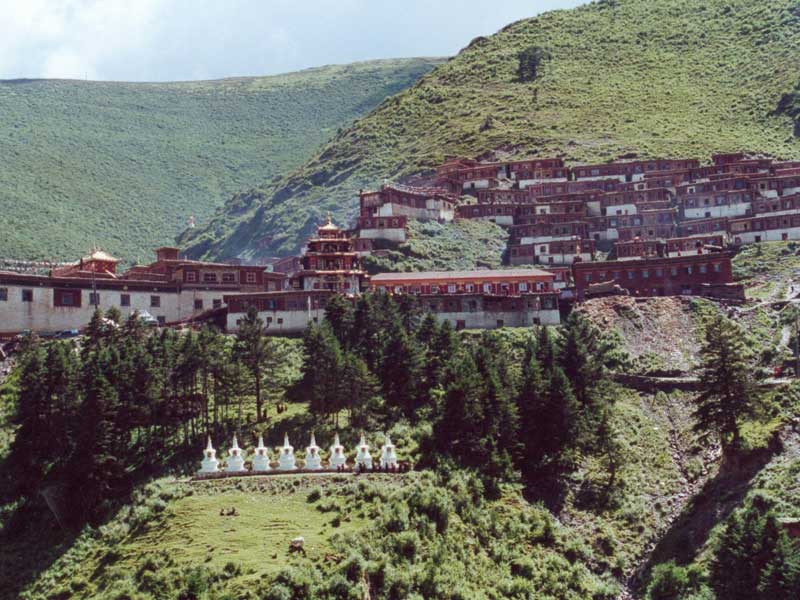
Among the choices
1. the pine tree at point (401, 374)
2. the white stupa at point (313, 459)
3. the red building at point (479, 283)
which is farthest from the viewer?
the red building at point (479, 283)

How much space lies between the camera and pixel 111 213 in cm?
18888

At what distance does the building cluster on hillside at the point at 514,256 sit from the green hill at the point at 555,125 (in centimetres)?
1514

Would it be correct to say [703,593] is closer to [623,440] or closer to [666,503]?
[666,503]

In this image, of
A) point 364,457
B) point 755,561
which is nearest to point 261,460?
point 364,457

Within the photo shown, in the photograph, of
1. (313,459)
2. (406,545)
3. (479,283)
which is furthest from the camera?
(479,283)

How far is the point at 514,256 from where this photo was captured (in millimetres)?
116312

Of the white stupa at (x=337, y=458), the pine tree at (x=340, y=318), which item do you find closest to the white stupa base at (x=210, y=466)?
the white stupa at (x=337, y=458)

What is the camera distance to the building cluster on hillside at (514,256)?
299 feet

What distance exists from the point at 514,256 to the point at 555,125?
56641 millimetres

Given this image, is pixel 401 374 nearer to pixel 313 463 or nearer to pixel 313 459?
pixel 313 459

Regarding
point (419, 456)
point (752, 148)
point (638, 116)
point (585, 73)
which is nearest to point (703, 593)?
point (419, 456)

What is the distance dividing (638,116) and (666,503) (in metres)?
117

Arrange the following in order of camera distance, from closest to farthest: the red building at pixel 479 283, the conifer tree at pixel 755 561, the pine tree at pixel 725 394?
the conifer tree at pixel 755 561, the pine tree at pixel 725 394, the red building at pixel 479 283

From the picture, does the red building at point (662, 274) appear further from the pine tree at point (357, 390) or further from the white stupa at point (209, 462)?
the white stupa at point (209, 462)
